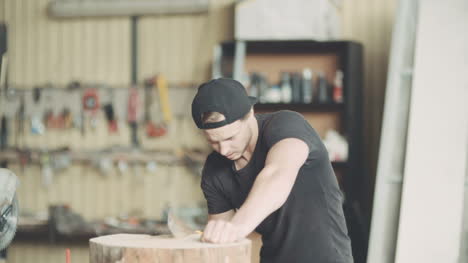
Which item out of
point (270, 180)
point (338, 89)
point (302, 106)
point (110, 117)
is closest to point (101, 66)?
point (110, 117)

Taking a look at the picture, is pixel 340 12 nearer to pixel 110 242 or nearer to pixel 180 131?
pixel 180 131

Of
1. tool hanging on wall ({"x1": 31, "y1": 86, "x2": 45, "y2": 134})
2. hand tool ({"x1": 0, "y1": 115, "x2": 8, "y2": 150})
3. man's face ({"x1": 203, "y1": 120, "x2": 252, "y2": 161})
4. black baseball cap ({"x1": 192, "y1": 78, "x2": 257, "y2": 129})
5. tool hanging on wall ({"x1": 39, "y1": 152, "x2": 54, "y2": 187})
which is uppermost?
black baseball cap ({"x1": 192, "y1": 78, "x2": 257, "y2": 129})

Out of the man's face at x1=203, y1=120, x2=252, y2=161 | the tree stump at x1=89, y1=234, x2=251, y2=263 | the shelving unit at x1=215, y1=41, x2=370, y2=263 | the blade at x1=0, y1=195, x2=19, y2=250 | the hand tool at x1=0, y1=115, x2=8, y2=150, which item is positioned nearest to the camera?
the tree stump at x1=89, y1=234, x2=251, y2=263

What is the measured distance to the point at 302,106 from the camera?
17.4 feet

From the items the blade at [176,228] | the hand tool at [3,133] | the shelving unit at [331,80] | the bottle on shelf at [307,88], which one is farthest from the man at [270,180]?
the hand tool at [3,133]

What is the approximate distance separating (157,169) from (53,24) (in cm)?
167

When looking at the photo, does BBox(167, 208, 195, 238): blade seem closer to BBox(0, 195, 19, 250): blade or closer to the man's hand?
the man's hand

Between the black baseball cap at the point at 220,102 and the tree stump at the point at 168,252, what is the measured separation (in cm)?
41

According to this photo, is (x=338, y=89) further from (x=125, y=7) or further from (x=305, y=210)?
(x=305, y=210)

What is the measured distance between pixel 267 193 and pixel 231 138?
11.9 inches

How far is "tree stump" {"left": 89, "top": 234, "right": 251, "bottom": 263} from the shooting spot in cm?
191

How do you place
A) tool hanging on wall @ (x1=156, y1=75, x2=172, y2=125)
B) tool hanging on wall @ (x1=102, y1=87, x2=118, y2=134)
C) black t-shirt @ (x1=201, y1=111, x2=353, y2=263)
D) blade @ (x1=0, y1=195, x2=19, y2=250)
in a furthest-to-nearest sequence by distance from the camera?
tool hanging on wall @ (x1=102, y1=87, x2=118, y2=134), tool hanging on wall @ (x1=156, y1=75, x2=172, y2=125), blade @ (x1=0, y1=195, x2=19, y2=250), black t-shirt @ (x1=201, y1=111, x2=353, y2=263)

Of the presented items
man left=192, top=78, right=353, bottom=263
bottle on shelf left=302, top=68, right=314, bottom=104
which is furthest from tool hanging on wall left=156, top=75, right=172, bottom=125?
man left=192, top=78, right=353, bottom=263

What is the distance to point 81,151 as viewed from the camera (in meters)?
5.76
